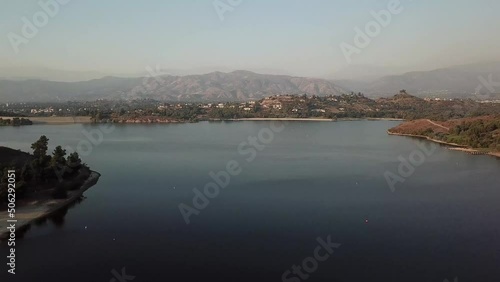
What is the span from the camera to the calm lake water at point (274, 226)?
9609 millimetres

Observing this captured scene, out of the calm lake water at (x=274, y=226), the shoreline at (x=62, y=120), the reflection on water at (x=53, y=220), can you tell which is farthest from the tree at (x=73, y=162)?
the shoreline at (x=62, y=120)

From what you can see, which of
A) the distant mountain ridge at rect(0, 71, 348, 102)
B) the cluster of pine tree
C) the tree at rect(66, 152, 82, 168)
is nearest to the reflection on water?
the cluster of pine tree

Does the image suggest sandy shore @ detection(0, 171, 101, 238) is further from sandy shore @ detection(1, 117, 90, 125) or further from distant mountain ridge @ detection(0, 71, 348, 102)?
distant mountain ridge @ detection(0, 71, 348, 102)

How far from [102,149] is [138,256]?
18.4 metres

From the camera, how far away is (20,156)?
1809 centimetres

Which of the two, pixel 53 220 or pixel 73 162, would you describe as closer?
pixel 53 220

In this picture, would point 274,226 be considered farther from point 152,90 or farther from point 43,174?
point 152,90

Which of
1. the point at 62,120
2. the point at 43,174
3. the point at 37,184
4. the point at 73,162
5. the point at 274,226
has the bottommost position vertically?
the point at 274,226

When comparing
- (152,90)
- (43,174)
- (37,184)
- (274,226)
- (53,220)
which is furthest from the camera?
(152,90)

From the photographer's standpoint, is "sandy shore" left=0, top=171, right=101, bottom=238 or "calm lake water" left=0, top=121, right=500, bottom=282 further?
"sandy shore" left=0, top=171, right=101, bottom=238

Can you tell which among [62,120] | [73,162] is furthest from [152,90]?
[73,162]

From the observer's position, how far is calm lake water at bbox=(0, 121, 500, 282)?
31.5 ft

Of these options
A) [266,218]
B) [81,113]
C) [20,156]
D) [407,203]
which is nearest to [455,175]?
[407,203]

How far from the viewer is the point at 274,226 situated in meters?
12.1
